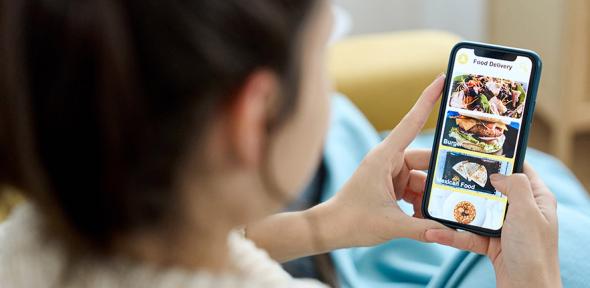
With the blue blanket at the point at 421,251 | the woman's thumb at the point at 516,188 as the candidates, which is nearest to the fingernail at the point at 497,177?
the woman's thumb at the point at 516,188

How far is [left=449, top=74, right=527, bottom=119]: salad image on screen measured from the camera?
2.55 feet

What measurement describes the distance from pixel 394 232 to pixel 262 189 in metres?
0.33

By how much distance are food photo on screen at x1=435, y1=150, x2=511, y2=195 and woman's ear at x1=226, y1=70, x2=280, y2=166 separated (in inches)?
15.3

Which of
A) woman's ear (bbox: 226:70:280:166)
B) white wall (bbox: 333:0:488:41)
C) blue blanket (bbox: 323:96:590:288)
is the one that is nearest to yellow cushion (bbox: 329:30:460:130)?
blue blanket (bbox: 323:96:590:288)

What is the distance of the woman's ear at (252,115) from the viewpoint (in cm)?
42

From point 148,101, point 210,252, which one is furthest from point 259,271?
point 148,101

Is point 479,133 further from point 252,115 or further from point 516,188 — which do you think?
point 252,115

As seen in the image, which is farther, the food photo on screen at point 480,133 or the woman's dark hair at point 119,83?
the food photo on screen at point 480,133

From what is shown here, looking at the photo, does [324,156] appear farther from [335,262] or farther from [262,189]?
[262,189]

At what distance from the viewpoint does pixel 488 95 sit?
31.1 inches

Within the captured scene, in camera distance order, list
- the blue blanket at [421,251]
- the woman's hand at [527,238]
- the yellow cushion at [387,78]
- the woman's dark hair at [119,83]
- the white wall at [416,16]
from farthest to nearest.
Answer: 1. the white wall at [416,16]
2. the yellow cushion at [387,78]
3. the blue blanket at [421,251]
4. the woman's hand at [527,238]
5. the woman's dark hair at [119,83]

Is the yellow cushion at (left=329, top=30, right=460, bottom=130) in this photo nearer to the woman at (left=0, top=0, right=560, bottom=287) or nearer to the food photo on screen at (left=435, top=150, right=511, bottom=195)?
the food photo on screen at (left=435, top=150, right=511, bottom=195)

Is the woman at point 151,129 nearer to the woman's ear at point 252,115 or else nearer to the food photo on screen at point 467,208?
the woman's ear at point 252,115

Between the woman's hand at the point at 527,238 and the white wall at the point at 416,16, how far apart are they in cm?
173
